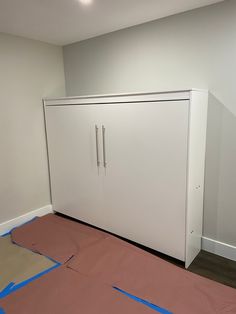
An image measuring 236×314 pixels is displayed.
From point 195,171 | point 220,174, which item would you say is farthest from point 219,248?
point 195,171

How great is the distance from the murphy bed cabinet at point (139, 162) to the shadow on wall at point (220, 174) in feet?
0.26

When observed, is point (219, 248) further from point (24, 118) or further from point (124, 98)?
point (24, 118)

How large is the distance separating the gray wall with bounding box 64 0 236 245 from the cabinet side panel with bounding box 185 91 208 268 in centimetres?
9

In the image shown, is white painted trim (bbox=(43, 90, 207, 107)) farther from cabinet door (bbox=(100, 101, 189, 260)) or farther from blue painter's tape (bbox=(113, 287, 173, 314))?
blue painter's tape (bbox=(113, 287, 173, 314))

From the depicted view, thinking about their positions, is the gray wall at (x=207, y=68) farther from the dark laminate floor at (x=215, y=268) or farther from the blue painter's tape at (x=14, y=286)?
the blue painter's tape at (x=14, y=286)

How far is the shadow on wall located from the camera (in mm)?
2090

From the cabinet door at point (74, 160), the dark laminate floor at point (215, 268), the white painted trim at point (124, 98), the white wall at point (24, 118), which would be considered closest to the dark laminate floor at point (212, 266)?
the dark laminate floor at point (215, 268)

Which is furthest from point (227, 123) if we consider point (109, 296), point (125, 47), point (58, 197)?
point (58, 197)

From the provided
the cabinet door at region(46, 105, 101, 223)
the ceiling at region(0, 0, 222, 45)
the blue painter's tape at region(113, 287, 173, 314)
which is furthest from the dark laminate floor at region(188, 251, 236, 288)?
the ceiling at region(0, 0, 222, 45)

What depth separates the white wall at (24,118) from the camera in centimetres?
265

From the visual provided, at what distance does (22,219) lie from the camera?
292 cm

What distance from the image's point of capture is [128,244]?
239 cm

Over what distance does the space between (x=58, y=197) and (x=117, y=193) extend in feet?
3.22

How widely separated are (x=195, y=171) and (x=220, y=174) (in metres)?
0.28
